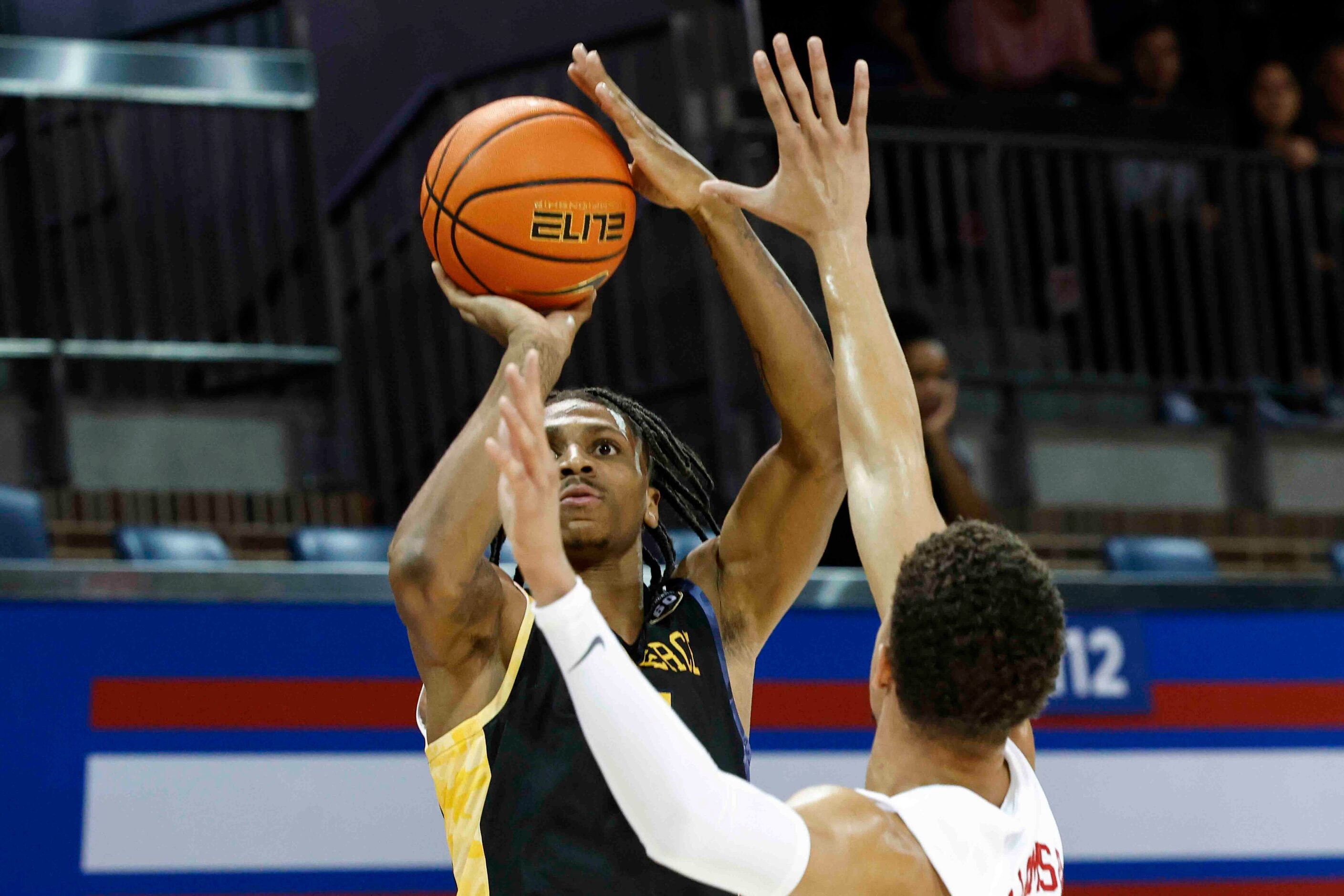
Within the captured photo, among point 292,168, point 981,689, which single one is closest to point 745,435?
point 292,168

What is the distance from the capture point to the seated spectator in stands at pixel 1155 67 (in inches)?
331

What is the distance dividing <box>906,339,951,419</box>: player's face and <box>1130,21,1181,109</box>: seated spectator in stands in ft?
14.0

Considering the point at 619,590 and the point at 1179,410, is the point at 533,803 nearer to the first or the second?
the point at 619,590

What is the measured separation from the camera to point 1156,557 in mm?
5988

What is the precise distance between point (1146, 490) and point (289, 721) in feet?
15.9

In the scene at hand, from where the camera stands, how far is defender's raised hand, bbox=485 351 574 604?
6.19ft

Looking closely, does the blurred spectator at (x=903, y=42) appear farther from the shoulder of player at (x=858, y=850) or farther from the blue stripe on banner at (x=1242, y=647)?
the shoulder of player at (x=858, y=850)

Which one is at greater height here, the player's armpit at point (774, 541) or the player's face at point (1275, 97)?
the player's face at point (1275, 97)

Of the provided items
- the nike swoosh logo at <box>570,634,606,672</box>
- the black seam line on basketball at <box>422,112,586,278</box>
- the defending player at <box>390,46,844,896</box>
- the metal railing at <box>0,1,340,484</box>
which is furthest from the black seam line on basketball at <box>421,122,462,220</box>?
the metal railing at <box>0,1,340,484</box>

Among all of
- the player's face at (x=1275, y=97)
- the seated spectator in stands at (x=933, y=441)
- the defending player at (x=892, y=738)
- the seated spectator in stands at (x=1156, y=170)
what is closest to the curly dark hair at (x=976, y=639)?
the defending player at (x=892, y=738)

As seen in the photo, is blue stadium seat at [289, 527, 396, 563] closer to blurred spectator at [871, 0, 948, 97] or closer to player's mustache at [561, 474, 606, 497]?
player's mustache at [561, 474, 606, 497]

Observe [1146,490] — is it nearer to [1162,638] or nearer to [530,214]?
[1162,638]

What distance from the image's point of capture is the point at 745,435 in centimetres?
705

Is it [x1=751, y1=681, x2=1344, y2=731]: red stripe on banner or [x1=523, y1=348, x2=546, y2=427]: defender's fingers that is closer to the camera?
[x1=523, y1=348, x2=546, y2=427]: defender's fingers
